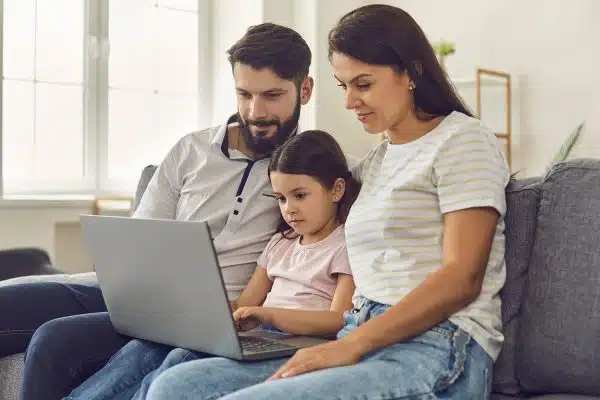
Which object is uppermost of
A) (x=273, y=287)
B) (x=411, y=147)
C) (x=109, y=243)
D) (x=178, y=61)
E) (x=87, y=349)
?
(x=178, y=61)

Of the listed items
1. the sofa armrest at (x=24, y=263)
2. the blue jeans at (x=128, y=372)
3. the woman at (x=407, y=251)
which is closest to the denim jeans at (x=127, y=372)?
the blue jeans at (x=128, y=372)

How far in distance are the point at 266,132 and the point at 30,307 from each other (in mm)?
604

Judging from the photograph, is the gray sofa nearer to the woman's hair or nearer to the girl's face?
the woman's hair

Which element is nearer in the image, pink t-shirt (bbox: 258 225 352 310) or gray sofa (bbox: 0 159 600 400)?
gray sofa (bbox: 0 159 600 400)

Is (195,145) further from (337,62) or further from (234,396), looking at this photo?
(234,396)

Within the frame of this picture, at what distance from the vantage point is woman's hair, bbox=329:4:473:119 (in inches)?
55.5

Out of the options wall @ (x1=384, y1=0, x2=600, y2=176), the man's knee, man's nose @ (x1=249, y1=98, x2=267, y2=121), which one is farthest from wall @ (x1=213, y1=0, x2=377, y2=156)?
the man's knee

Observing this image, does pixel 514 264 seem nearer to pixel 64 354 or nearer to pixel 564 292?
pixel 564 292

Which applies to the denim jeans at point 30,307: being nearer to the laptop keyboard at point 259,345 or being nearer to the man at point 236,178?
the man at point 236,178

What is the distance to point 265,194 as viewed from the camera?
6.01 ft

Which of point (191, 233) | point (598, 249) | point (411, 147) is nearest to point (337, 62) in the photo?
point (411, 147)

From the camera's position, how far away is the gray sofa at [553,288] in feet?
4.27

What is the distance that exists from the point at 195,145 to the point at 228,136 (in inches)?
3.0

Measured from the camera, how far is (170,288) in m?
1.38
